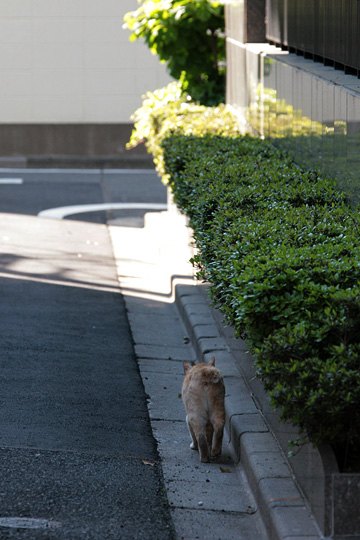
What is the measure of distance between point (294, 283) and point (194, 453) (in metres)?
1.70

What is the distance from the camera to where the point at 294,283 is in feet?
18.5

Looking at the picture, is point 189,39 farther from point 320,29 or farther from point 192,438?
point 192,438

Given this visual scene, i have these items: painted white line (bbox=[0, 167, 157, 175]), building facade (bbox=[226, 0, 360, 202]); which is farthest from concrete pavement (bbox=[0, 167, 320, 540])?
painted white line (bbox=[0, 167, 157, 175])

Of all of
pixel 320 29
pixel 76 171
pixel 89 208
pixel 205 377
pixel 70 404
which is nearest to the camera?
pixel 205 377

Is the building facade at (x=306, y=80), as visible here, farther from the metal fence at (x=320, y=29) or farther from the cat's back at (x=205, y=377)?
the cat's back at (x=205, y=377)

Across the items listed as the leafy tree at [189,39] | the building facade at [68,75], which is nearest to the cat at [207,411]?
the leafy tree at [189,39]

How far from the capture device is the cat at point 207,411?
6609 mm

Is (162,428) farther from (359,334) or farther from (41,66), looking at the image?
(41,66)

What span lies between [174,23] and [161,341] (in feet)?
24.7

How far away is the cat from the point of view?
6609mm

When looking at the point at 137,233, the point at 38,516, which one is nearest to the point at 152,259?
the point at 137,233

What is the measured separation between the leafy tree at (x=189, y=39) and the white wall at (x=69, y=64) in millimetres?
7404

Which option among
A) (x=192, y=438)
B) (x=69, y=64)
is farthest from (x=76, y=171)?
(x=192, y=438)

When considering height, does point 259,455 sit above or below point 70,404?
above
